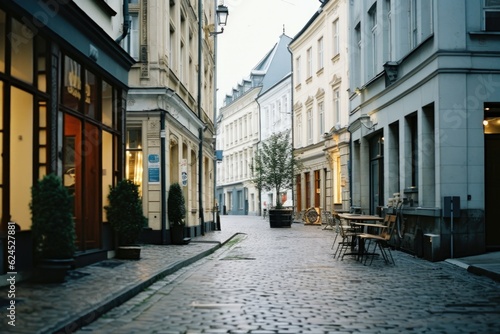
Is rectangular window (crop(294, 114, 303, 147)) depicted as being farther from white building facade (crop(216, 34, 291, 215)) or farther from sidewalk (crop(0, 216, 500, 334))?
sidewalk (crop(0, 216, 500, 334))

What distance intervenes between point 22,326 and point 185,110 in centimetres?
1618

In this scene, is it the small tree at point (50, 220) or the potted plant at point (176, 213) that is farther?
the potted plant at point (176, 213)

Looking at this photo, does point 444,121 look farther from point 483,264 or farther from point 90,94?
point 90,94

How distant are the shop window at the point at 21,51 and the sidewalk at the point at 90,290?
3097 millimetres

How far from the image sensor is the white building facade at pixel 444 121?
560 inches

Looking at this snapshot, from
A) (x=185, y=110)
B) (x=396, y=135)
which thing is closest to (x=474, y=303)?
(x=396, y=135)

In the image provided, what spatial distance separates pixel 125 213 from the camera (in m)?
13.4

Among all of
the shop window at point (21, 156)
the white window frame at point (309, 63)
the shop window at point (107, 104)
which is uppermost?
the white window frame at point (309, 63)

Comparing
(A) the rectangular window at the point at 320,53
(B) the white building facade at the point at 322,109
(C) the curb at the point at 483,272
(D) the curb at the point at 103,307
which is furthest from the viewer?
(A) the rectangular window at the point at 320,53

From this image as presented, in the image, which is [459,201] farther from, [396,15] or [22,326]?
[22,326]

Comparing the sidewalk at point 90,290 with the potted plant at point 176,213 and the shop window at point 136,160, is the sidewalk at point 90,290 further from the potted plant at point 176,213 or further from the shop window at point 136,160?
the shop window at point 136,160

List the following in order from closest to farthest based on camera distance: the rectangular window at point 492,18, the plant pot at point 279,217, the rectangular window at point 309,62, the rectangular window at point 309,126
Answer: the rectangular window at point 492,18, the plant pot at point 279,217, the rectangular window at point 309,126, the rectangular window at point 309,62

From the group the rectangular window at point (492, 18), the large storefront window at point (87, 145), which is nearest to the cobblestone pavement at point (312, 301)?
the large storefront window at point (87, 145)

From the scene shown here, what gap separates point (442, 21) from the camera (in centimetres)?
1445
